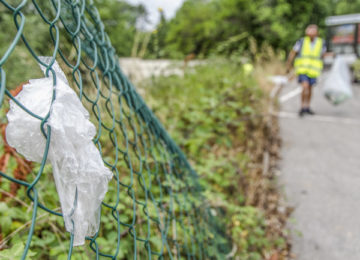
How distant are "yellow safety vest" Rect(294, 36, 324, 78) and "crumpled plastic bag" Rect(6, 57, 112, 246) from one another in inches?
252

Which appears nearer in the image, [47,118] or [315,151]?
[47,118]

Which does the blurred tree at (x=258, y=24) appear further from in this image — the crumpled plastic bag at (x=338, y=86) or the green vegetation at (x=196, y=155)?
the green vegetation at (x=196, y=155)

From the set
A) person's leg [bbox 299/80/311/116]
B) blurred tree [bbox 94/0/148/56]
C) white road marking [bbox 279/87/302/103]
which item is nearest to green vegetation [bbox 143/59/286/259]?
blurred tree [bbox 94/0/148/56]

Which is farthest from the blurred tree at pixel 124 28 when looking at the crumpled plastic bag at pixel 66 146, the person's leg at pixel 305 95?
the person's leg at pixel 305 95

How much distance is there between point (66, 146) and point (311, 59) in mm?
6567

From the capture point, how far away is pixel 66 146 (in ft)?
2.13

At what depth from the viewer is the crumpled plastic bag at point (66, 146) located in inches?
24.1

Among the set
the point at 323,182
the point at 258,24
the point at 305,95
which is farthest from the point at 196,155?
the point at 258,24

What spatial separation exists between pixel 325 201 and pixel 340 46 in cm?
1073

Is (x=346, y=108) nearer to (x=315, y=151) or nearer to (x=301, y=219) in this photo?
(x=315, y=151)

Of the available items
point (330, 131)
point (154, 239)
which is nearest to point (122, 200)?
point (154, 239)

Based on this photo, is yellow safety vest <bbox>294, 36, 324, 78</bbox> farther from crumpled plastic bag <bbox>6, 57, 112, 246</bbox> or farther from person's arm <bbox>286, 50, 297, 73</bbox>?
→ crumpled plastic bag <bbox>6, 57, 112, 246</bbox>

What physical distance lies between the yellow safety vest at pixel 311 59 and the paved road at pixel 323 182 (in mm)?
942

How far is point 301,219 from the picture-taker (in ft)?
10.4
